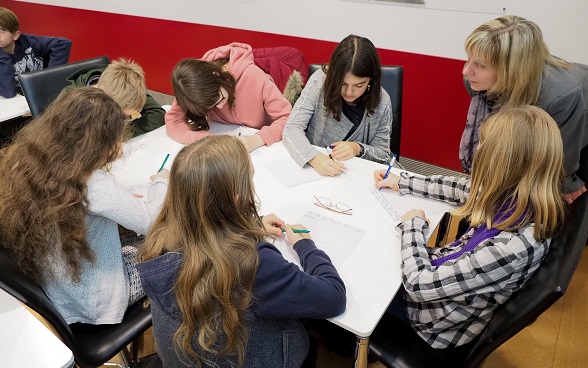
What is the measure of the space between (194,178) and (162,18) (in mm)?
3185

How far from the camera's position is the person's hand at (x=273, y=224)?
1238mm

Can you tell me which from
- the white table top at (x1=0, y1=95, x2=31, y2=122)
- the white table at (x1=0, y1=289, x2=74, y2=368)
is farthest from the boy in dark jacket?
the white table at (x1=0, y1=289, x2=74, y2=368)

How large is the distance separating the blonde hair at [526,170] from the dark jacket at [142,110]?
4.93 feet

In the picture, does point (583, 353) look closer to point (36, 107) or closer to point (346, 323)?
point (346, 323)

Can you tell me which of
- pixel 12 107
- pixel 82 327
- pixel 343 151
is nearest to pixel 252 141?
pixel 343 151

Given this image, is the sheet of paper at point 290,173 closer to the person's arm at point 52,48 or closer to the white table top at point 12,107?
the white table top at point 12,107

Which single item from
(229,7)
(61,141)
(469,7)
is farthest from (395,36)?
(61,141)

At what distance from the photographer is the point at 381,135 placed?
6.36 ft

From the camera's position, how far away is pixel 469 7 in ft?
7.50

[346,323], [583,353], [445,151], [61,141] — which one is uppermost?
[61,141]

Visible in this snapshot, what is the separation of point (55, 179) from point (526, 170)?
120 cm

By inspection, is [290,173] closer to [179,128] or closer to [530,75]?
[179,128]

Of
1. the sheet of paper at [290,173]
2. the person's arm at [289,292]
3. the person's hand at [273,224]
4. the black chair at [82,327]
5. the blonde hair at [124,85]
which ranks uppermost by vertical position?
the blonde hair at [124,85]

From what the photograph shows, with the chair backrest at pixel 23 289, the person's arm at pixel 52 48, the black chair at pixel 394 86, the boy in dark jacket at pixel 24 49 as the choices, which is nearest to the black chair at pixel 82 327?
the chair backrest at pixel 23 289
